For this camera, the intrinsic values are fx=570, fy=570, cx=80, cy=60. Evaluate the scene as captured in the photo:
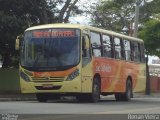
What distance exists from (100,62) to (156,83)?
3254 cm

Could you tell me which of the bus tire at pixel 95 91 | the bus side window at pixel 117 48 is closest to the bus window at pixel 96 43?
the bus tire at pixel 95 91

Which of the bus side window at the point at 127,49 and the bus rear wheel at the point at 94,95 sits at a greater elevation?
the bus side window at the point at 127,49

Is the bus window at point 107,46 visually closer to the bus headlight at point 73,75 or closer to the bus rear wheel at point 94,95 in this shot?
the bus rear wheel at point 94,95

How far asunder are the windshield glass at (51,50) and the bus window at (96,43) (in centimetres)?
134

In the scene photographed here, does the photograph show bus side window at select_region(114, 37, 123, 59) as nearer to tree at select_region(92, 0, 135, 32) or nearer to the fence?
the fence

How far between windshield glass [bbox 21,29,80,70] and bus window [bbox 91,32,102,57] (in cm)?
134

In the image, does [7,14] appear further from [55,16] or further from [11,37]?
[55,16]

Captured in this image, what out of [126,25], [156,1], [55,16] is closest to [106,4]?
[126,25]

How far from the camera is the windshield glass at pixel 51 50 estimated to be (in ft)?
78.4

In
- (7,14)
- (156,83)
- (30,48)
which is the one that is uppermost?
(7,14)

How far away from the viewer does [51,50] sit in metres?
24.1

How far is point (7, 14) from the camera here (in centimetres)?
3438

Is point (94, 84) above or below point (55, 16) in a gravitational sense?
below

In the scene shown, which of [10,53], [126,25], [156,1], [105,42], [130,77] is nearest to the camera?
[105,42]
